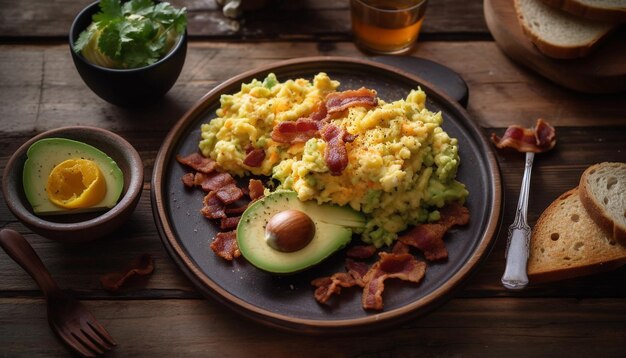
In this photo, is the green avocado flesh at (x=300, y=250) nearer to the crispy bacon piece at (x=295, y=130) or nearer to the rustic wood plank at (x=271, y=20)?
the crispy bacon piece at (x=295, y=130)

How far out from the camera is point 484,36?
4289 mm

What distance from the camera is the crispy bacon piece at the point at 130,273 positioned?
9.70 ft

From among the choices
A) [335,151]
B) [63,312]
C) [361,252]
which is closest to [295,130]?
[335,151]

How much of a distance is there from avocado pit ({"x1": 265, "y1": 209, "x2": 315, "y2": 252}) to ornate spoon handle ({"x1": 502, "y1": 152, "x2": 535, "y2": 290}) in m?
0.94

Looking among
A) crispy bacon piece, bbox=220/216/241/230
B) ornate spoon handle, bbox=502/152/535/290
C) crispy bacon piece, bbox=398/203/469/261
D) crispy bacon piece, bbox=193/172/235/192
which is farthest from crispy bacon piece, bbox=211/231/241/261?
ornate spoon handle, bbox=502/152/535/290

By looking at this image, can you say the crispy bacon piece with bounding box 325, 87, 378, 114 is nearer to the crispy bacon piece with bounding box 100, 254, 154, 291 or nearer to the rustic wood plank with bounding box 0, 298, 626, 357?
the rustic wood plank with bounding box 0, 298, 626, 357

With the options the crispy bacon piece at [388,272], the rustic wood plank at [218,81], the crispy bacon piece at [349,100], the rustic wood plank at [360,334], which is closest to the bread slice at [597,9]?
the rustic wood plank at [218,81]

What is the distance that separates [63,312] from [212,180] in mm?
920

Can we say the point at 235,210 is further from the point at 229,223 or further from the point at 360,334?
the point at 360,334

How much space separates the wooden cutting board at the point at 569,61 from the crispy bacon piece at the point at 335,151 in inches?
63.7

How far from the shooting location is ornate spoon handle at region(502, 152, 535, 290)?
116 inches

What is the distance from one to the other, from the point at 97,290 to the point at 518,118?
8.23 ft

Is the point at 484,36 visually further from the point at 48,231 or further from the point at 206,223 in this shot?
the point at 48,231

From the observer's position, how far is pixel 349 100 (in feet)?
10.4
